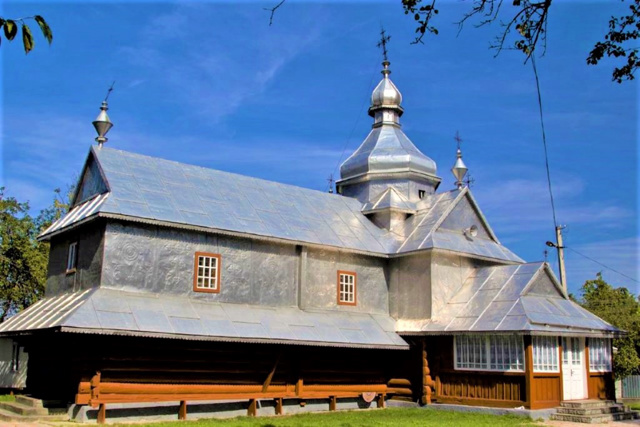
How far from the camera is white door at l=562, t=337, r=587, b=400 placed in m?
21.3

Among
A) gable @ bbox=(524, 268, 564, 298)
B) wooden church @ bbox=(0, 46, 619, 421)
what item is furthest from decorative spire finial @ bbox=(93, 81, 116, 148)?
gable @ bbox=(524, 268, 564, 298)

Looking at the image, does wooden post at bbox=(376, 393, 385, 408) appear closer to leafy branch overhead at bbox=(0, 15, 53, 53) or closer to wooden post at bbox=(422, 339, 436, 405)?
wooden post at bbox=(422, 339, 436, 405)

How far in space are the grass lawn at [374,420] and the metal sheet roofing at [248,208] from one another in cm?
573

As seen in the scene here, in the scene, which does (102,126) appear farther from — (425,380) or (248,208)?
(425,380)

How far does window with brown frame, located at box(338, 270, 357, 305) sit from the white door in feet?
23.6

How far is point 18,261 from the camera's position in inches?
1258

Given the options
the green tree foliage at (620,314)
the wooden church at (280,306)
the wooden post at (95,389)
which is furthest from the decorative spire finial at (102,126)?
the green tree foliage at (620,314)

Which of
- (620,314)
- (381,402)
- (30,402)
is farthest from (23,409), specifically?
(620,314)

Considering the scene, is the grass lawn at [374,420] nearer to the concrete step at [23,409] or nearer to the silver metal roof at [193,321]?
the silver metal roof at [193,321]

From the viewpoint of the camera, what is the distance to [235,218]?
21562 millimetres

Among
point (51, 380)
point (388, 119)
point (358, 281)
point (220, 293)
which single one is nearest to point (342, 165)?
point (388, 119)

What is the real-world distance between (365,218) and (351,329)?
6069mm

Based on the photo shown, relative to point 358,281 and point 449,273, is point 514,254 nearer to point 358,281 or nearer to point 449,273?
point 449,273

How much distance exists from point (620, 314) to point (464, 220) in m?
14.9
